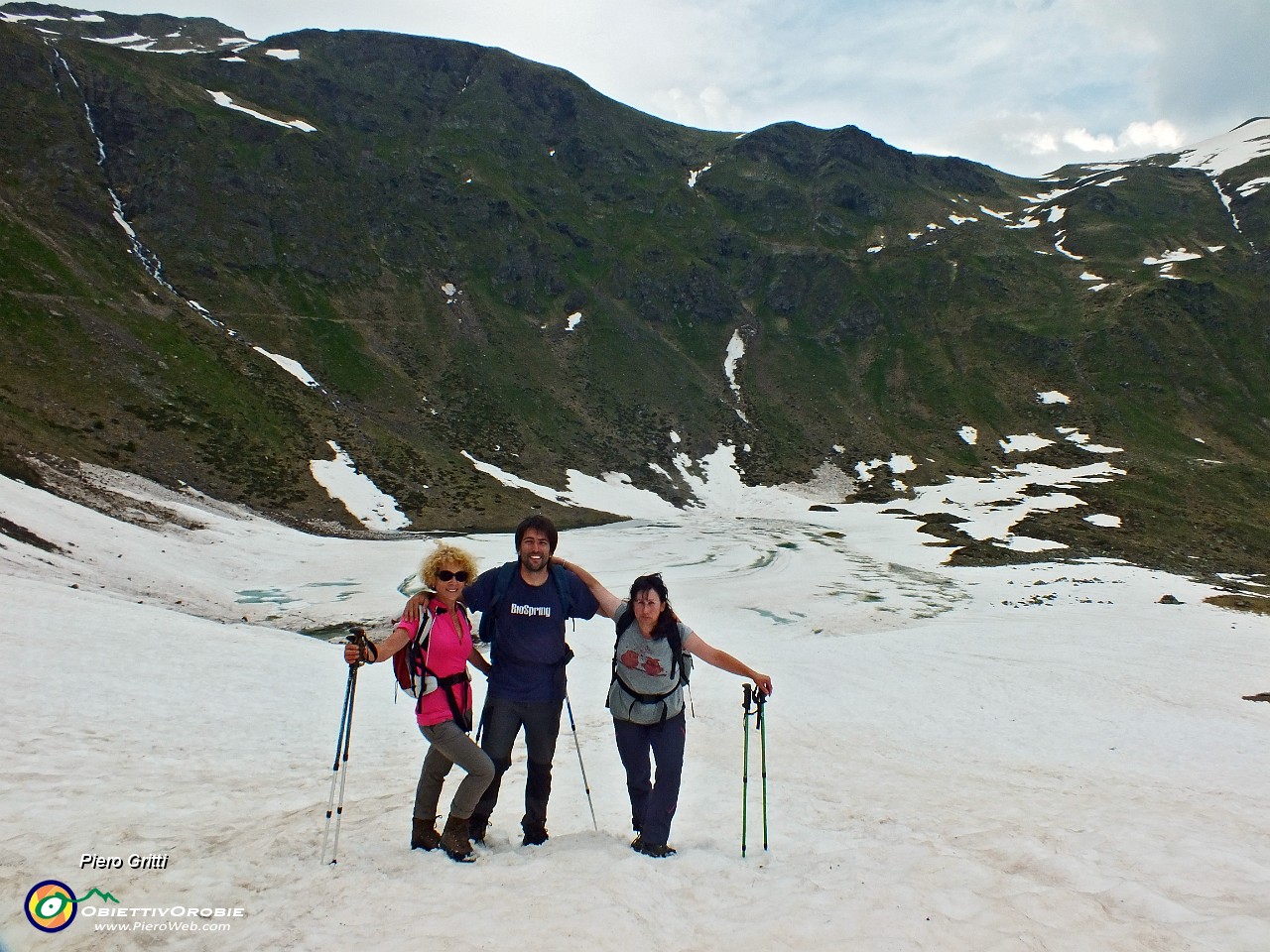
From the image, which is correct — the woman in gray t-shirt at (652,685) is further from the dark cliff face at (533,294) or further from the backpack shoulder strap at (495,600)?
the dark cliff face at (533,294)

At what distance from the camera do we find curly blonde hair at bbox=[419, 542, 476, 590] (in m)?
6.18

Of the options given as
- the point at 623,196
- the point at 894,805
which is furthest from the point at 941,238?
the point at 894,805

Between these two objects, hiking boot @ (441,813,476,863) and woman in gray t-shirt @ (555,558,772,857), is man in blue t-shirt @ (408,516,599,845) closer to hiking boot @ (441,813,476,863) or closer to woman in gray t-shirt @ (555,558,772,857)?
hiking boot @ (441,813,476,863)

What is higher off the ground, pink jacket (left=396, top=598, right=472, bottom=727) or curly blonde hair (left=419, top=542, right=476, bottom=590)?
curly blonde hair (left=419, top=542, right=476, bottom=590)

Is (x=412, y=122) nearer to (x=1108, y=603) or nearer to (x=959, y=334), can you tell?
(x=959, y=334)

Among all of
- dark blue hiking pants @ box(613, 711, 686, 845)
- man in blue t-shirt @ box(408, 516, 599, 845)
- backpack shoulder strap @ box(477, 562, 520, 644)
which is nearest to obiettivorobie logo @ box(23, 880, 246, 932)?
man in blue t-shirt @ box(408, 516, 599, 845)

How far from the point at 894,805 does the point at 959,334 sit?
462 ft

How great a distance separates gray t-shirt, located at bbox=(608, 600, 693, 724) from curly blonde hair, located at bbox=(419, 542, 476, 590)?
61.2 inches

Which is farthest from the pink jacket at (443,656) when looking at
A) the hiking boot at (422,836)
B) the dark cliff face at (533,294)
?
the dark cliff face at (533,294)

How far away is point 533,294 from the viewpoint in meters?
120

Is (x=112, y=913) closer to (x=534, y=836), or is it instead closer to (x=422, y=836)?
(x=422, y=836)

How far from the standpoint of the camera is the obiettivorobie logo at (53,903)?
491 centimetres

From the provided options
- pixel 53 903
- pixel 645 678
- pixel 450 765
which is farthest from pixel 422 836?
pixel 53 903

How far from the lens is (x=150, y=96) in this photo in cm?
10050
